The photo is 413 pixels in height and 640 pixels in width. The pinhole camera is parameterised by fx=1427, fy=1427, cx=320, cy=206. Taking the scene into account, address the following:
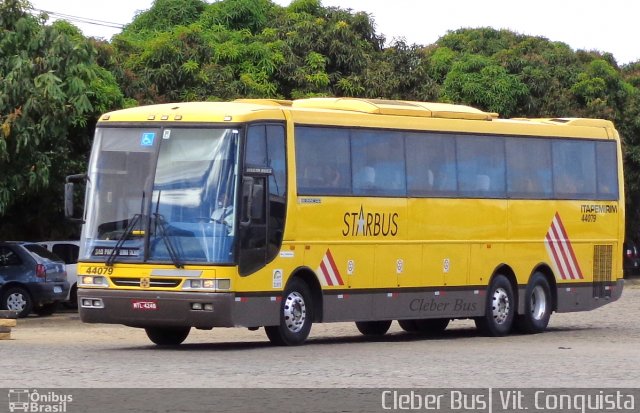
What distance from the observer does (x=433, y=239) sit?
22578 millimetres

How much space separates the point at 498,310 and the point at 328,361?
749 cm

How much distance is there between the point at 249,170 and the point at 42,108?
957 centimetres

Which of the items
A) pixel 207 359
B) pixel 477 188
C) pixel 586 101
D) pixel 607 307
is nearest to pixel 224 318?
pixel 207 359

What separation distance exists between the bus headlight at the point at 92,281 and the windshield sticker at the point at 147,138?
1897mm

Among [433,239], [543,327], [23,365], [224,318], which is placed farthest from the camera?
[543,327]

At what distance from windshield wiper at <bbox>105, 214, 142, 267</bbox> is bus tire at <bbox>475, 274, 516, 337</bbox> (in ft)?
23.7

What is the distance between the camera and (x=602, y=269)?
2622 centimetres

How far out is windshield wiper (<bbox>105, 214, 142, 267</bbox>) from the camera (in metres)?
19.0

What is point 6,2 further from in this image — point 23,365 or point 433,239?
point 23,365

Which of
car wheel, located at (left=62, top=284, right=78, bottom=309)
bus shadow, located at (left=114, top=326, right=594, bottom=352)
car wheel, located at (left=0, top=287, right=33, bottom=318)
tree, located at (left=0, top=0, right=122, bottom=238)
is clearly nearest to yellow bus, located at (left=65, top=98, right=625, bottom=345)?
bus shadow, located at (left=114, top=326, right=594, bottom=352)

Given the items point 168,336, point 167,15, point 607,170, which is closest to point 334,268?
point 168,336

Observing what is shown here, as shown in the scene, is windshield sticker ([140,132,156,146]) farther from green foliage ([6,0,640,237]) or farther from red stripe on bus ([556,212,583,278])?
red stripe on bus ([556,212,583,278])

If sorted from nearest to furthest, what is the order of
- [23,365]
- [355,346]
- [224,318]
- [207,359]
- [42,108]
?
1. [23,365]
2. [207,359]
3. [224,318]
4. [355,346]
5. [42,108]
